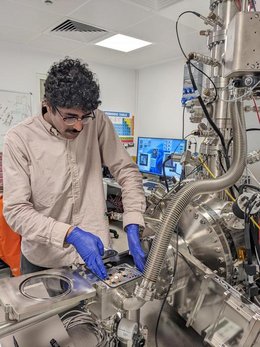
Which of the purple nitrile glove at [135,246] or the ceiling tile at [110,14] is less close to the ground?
the ceiling tile at [110,14]

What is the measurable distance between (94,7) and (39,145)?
1675 millimetres

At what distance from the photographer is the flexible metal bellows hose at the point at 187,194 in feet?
2.43

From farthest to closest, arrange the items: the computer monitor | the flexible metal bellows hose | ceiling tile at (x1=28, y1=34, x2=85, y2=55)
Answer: the computer monitor → ceiling tile at (x1=28, y1=34, x2=85, y2=55) → the flexible metal bellows hose

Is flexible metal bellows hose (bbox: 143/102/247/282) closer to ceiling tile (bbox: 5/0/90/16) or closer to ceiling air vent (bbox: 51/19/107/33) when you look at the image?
ceiling tile (bbox: 5/0/90/16)

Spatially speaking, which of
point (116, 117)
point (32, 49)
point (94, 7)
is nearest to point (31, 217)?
point (94, 7)

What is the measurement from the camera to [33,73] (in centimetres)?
365

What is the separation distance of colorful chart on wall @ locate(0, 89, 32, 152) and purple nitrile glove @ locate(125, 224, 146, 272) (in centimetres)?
298

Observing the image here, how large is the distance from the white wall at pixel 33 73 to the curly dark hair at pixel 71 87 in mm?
2416

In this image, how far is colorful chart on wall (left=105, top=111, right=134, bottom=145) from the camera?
14.7 feet

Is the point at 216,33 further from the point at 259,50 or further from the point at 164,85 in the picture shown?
the point at 164,85

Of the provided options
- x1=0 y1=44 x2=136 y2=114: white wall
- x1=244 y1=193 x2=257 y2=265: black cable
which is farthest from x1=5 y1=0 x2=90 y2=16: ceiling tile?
x1=244 y1=193 x2=257 y2=265: black cable

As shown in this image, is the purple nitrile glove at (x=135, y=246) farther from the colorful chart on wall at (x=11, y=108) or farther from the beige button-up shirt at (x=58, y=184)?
the colorful chart on wall at (x=11, y=108)

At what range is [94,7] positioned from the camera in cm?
226

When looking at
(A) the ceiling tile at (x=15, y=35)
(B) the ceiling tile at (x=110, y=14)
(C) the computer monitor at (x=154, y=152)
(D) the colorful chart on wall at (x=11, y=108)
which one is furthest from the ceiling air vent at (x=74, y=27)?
(C) the computer monitor at (x=154, y=152)
